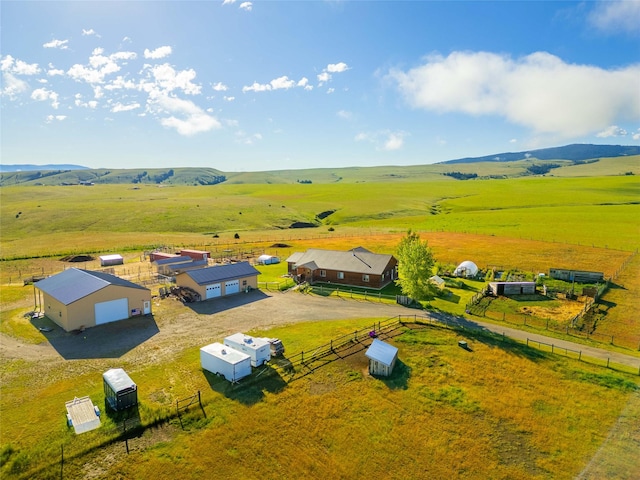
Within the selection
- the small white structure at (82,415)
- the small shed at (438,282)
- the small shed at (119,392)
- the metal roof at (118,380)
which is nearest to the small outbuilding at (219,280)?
the metal roof at (118,380)

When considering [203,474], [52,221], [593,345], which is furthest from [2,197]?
[593,345]

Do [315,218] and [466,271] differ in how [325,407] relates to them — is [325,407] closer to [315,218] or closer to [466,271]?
[466,271]

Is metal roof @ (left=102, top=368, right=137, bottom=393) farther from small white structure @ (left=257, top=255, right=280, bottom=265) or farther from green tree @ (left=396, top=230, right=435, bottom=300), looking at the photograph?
small white structure @ (left=257, top=255, right=280, bottom=265)

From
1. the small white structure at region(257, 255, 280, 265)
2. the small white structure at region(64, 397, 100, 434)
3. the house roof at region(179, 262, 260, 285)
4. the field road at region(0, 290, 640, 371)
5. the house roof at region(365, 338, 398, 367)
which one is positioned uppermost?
the house roof at region(179, 262, 260, 285)

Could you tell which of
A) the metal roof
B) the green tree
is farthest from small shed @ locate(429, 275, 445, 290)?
the metal roof

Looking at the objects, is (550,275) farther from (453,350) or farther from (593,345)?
(453,350)

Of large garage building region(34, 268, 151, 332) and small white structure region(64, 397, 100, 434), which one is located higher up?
large garage building region(34, 268, 151, 332)
